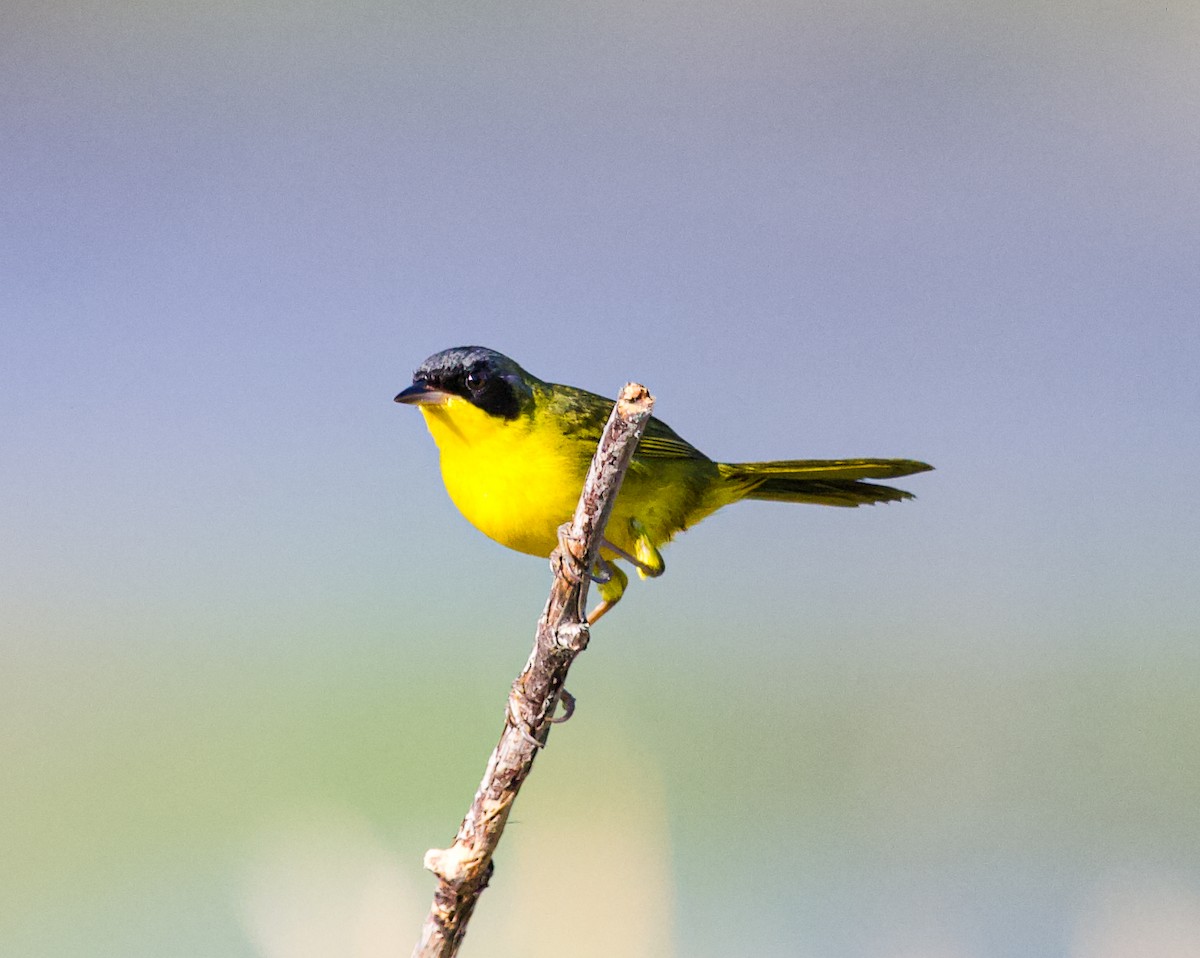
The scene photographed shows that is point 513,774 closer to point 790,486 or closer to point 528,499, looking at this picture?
point 528,499

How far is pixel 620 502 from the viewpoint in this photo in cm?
167

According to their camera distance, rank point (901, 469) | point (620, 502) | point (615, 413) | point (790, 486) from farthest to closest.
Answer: point (790, 486)
point (901, 469)
point (620, 502)
point (615, 413)

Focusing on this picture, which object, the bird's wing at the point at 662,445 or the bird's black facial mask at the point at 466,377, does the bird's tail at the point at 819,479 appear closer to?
the bird's wing at the point at 662,445

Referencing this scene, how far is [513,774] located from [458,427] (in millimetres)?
563

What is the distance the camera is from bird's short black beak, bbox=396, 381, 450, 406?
157 centimetres

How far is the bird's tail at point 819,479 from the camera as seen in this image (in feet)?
6.01

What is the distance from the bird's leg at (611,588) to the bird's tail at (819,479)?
26 centimetres

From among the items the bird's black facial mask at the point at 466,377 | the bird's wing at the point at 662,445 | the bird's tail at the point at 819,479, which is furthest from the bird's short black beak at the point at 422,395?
the bird's tail at the point at 819,479

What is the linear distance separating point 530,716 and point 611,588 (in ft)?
1.69

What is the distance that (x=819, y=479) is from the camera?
1928 millimetres

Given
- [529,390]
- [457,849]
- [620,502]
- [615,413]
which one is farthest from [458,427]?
[457,849]

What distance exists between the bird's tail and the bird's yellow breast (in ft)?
1.21

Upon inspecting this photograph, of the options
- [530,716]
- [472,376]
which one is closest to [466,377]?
[472,376]

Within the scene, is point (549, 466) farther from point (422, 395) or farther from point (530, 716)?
point (530, 716)
